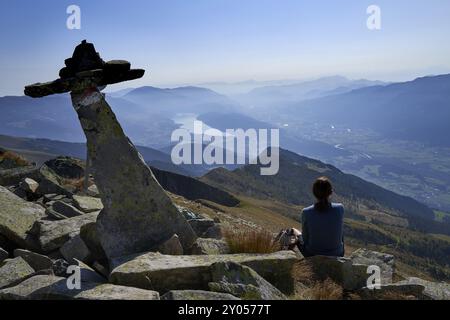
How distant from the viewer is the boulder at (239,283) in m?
7.00

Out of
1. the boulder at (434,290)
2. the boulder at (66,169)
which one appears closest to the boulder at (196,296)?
the boulder at (434,290)

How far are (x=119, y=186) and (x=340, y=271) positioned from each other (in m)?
5.40

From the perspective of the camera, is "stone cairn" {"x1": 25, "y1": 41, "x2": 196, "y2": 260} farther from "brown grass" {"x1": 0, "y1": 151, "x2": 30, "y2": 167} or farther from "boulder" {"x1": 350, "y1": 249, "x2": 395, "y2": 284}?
"brown grass" {"x1": 0, "y1": 151, "x2": 30, "y2": 167}

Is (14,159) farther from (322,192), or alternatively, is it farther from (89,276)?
(322,192)

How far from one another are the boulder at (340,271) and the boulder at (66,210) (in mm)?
7241

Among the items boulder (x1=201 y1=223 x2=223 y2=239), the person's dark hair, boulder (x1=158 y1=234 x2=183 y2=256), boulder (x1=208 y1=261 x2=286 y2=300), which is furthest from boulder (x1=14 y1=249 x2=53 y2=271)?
the person's dark hair

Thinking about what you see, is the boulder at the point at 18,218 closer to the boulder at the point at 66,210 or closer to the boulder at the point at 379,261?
the boulder at the point at 66,210

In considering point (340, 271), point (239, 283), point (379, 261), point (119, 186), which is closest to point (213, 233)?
point (119, 186)

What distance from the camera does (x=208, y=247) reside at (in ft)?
35.3

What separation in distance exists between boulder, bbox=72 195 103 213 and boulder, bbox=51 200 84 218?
1.50ft

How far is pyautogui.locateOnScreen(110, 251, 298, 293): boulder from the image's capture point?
7766 mm

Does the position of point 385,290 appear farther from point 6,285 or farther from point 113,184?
point 6,285
